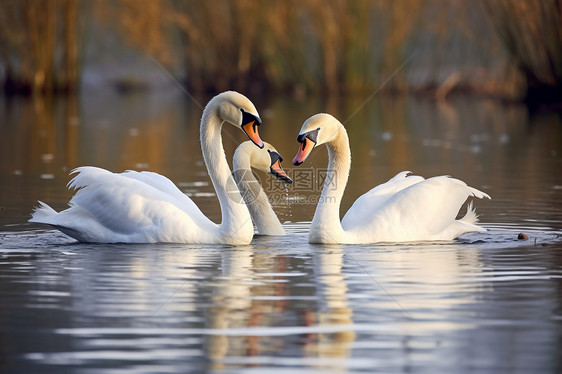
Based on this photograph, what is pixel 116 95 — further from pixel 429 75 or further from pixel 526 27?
pixel 526 27

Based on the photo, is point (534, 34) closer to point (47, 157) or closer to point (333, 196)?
point (47, 157)

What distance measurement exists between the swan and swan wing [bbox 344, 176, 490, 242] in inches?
32.3

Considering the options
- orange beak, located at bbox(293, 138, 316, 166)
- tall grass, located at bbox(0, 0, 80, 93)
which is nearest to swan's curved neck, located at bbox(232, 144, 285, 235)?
orange beak, located at bbox(293, 138, 316, 166)

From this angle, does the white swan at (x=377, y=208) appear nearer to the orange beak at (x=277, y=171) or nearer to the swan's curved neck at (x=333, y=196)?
the swan's curved neck at (x=333, y=196)

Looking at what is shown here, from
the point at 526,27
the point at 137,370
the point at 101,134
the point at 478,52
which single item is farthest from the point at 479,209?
the point at 478,52

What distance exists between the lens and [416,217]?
8555mm

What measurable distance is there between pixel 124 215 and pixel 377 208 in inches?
76.0

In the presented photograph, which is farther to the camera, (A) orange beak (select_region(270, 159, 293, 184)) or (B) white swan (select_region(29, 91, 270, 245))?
(A) orange beak (select_region(270, 159, 293, 184))

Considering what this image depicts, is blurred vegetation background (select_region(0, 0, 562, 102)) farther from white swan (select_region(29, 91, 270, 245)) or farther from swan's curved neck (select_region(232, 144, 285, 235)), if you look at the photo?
white swan (select_region(29, 91, 270, 245))

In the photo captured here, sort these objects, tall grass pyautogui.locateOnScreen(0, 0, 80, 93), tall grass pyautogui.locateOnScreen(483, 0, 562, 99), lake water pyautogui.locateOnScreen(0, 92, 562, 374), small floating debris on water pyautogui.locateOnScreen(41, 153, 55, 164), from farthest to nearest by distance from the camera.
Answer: tall grass pyautogui.locateOnScreen(0, 0, 80, 93) → tall grass pyautogui.locateOnScreen(483, 0, 562, 99) → small floating debris on water pyautogui.locateOnScreen(41, 153, 55, 164) → lake water pyautogui.locateOnScreen(0, 92, 562, 374)

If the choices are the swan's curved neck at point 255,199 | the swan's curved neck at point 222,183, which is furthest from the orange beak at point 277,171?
the swan's curved neck at point 222,183

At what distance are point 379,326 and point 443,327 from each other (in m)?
0.32

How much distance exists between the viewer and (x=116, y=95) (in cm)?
3919

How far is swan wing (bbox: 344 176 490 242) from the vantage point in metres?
8.50
